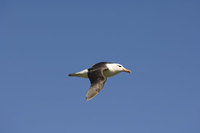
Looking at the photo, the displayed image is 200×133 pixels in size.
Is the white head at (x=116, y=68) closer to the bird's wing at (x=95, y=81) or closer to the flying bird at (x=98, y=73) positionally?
the flying bird at (x=98, y=73)

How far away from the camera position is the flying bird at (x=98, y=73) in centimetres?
1864

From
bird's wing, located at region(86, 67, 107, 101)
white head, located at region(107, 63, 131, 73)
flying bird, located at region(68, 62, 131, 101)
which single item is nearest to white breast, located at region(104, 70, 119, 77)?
flying bird, located at region(68, 62, 131, 101)

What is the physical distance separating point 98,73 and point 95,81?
3.77 feet

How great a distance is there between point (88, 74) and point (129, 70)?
3.95 metres

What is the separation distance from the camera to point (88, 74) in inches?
838

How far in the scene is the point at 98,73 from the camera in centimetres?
2092

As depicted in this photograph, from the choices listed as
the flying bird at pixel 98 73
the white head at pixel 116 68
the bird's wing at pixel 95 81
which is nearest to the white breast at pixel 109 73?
→ the flying bird at pixel 98 73

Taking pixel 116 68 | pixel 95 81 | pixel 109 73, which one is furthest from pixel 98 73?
pixel 116 68

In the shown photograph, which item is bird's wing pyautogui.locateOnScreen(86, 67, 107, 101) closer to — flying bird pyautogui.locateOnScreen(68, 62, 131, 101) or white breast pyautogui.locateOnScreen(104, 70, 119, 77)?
flying bird pyautogui.locateOnScreen(68, 62, 131, 101)

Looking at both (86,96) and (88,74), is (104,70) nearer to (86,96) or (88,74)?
(88,74)

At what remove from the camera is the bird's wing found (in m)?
18.3

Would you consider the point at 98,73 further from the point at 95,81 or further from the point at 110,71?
the point at 110,71

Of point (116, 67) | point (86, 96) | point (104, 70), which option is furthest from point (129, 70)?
point (86, 96)

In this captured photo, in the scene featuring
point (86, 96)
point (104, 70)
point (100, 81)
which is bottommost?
point (86, 96)
